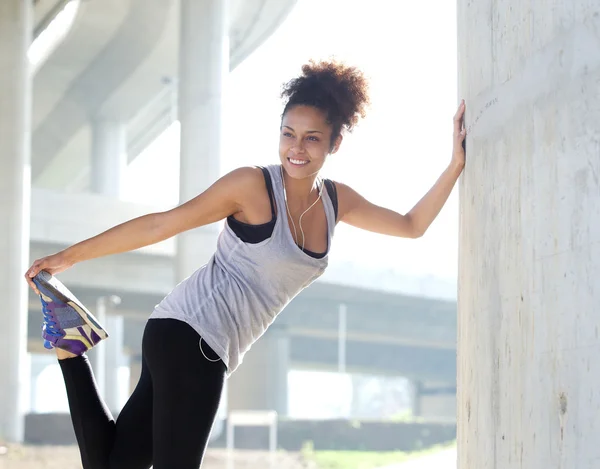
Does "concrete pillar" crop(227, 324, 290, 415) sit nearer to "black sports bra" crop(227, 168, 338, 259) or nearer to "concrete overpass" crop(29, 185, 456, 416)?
"concrete overpass" crop(29, 185, 456, 416)

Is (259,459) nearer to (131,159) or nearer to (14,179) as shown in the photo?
(14,179)

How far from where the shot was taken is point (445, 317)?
42.8 metres

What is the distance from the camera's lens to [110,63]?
103 feet

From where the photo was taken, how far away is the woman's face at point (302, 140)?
10.9 ft

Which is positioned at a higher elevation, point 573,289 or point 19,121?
point 19,121

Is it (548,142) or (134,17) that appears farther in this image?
(134,17)

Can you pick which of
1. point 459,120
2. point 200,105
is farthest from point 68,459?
point 459,120

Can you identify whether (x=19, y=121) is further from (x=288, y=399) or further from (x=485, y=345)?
(x=485, y=345)

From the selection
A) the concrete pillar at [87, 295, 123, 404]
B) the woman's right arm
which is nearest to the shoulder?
the woman's right arm

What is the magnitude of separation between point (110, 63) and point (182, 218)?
29.3m

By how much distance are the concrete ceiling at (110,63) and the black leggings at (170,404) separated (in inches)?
965

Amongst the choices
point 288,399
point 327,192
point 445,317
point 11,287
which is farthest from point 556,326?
point 445,317

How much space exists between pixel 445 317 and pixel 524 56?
41083 mm

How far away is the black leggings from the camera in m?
3.11
